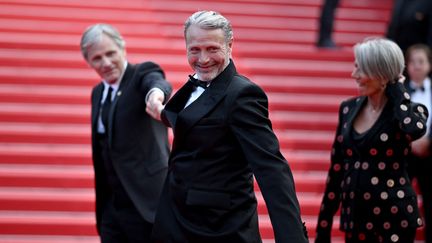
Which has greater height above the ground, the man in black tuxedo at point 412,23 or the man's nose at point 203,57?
the man's nose at point 203,57

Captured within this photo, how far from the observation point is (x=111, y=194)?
13.9 ft

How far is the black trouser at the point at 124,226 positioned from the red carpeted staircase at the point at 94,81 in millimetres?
1931

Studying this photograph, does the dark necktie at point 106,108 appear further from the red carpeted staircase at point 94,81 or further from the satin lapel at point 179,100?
the red carpeted staircase at point 94,81

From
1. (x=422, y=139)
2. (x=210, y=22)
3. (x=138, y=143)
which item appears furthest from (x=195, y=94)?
(x=422, y=139)

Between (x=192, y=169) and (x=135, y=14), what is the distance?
6.10m

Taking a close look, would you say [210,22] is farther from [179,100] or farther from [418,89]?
[418,89]

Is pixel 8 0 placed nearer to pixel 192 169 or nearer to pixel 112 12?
pixel 112 12

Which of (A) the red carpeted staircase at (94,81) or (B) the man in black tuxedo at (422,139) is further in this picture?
(A) the red carpeted staircase at (94,81)

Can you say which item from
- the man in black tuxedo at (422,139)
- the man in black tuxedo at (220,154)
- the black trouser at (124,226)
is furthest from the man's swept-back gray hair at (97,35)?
the man in black tuxedo at (422,139)

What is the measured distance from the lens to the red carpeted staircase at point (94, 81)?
20.7 ft

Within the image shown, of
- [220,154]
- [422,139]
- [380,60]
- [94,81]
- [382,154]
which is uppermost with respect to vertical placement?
[380,60]

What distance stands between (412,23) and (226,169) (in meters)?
4.78

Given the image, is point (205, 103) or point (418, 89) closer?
point (205, 103)

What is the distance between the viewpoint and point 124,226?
4.11 metres
